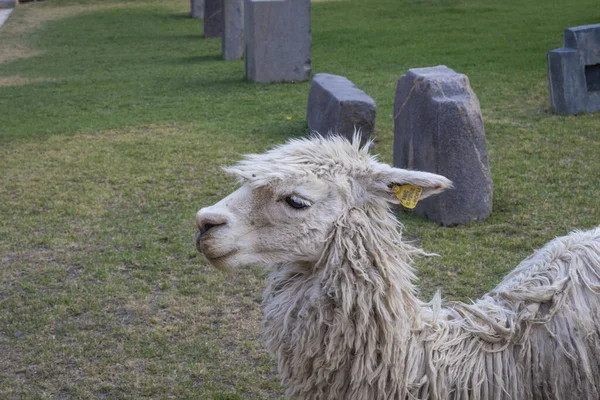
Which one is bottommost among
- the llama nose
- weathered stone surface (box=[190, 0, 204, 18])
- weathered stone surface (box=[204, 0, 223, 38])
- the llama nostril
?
the llama nostril

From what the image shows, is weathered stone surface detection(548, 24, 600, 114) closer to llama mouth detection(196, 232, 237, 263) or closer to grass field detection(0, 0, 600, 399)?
grass field detection(0, 0, 600, 399)

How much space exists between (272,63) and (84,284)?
7.12 m

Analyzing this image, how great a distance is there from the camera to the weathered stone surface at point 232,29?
13.5 m

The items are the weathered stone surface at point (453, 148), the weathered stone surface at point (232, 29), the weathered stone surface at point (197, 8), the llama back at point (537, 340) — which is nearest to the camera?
the llama back at point (537, 340)

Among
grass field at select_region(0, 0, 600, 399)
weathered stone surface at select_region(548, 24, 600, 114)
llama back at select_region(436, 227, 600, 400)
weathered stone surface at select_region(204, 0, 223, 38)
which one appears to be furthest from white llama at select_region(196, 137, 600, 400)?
weathered stone surface at select_region(204, 0, 223, 38)

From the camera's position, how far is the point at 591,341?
8.03ft

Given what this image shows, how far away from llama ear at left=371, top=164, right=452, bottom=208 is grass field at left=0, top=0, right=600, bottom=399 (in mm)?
1610

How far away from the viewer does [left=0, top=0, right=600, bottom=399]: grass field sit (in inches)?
166

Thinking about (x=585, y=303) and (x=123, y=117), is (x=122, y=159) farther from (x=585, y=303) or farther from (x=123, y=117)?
(x=585, y=303)

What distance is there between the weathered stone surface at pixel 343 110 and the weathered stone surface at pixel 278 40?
3.23 m

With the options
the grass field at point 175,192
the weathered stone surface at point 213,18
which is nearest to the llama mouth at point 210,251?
the grass field at point 175,192

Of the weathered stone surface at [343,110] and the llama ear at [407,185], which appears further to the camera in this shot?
the weathered stone surface at [343,110]

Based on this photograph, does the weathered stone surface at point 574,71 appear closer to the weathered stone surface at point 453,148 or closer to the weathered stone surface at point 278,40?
the weathered stone surface at point 453,148

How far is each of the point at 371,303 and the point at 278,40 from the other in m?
9.42
